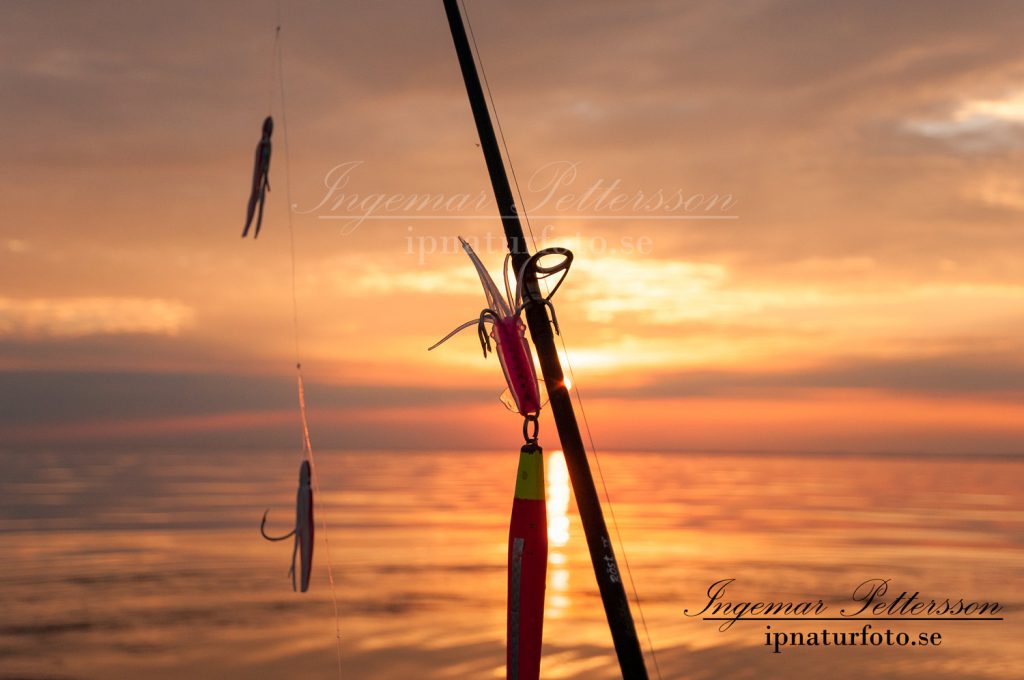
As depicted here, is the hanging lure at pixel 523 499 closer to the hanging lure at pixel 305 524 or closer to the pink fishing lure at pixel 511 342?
the pink fishing lure at pixel 511 342

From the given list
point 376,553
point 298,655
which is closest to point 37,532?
point 376,553

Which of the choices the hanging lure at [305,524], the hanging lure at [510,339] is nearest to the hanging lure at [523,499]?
the hanging lure at [510,339]

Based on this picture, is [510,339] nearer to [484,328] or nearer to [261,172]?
[484,328]

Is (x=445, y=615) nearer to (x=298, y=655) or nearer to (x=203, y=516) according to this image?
(x=298, y=655)

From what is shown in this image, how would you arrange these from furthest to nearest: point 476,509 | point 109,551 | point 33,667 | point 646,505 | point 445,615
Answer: point 646,505 < point 476,509 < point 109,551 < point 445,615 < point 33,667

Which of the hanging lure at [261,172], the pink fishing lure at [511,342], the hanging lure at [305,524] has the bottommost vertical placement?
the hanging lure at [305,524]

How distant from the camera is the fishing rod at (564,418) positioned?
4574mm

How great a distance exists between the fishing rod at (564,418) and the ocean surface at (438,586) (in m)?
12.5

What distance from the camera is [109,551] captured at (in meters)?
30.1

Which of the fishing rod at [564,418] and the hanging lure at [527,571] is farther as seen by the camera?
the hanging lure at [527,571]

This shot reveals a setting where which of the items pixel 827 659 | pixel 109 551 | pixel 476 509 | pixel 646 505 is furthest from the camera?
pixel 646 505

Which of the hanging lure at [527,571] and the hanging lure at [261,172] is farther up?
the hanging lure at [261,172]

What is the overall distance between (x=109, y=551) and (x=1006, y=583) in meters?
25.8

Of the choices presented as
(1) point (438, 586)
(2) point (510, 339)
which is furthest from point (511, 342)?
(1) point (438, 586)
